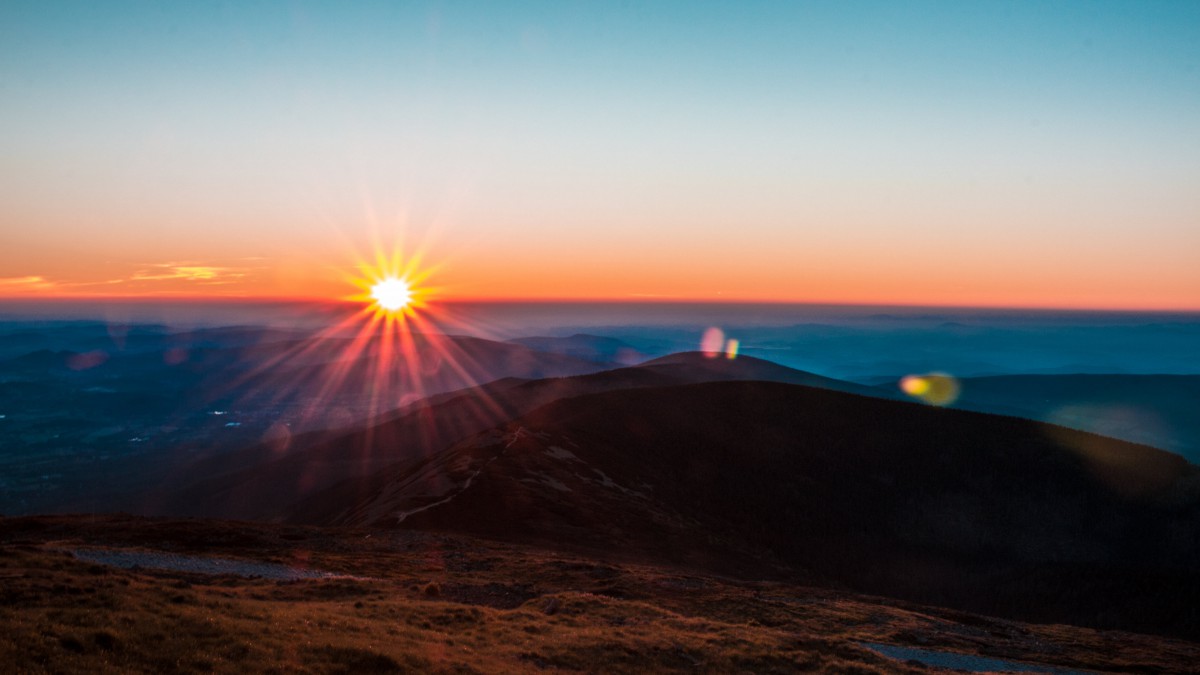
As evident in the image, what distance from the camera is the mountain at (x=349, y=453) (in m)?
84.4

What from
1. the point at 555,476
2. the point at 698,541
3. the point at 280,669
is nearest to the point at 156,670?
the point at 280,669

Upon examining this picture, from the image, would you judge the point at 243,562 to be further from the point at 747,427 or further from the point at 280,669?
the point at 747,427

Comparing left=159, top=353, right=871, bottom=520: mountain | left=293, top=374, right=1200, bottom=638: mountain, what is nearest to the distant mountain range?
left=293, top=374, right=1200, bottom=638: mountain

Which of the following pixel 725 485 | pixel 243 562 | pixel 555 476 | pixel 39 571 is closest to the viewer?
pixel 39 571

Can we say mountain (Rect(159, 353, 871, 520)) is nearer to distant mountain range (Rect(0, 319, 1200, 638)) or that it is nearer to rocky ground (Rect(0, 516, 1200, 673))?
distant mountain range (Rect(0, 319, 1200, 638))

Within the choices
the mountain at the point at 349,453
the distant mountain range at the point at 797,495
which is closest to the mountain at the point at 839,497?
the distant mountain range at the point at 797,495

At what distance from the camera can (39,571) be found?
1738 cm

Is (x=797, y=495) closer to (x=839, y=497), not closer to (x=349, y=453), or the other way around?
(x=839, y=497)

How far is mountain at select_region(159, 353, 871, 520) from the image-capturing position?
84.4m

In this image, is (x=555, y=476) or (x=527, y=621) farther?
(x=555, y=476)

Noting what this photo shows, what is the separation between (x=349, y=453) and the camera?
3868 inches

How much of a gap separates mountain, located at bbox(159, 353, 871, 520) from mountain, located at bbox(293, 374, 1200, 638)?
15935 millimetres

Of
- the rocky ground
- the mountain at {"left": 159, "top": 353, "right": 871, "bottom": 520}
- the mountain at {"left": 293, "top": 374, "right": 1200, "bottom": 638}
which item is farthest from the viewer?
the mountain at {"left": 159, "top": 353, "right": 871, "bottom": 520}

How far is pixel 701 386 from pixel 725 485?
82.9 ft
